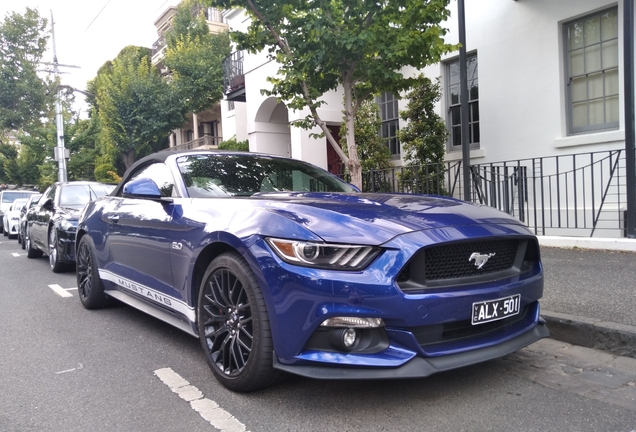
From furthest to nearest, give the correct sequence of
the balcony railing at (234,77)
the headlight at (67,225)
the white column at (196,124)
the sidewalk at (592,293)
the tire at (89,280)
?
the white column at (196,124)
the balcony railing at (234,77)
the headlight at (67,225)
the tire at (89,280)
the sidewalk at (592,293)

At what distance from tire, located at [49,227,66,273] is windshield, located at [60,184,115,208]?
0.66 m

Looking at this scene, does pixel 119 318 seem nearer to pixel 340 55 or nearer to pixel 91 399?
pixel 91 399

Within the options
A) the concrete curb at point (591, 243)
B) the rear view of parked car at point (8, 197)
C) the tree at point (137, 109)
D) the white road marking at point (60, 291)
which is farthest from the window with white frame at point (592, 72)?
the tree at point (137, 109)

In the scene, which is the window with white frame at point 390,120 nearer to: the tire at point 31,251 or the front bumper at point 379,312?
the tire at point 31,251

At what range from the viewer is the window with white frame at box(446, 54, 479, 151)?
32.7 ft

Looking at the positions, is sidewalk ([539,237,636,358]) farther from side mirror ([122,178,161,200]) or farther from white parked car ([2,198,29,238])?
white parked car ([2,198,29,238])

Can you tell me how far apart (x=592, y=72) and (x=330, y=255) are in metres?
7.28

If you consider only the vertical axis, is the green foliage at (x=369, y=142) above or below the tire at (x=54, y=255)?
above

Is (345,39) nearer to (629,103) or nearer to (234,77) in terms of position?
(629,103)

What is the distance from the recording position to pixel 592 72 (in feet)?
26.8

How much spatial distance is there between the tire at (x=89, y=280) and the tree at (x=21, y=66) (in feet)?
89.0

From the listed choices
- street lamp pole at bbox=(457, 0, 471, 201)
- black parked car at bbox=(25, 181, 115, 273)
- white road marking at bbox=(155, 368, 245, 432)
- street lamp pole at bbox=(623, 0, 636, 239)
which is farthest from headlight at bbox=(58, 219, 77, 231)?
street lamp pole at bbox=(623, 0, 636, 239)

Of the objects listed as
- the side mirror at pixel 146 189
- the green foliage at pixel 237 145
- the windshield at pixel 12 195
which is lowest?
the side mirror at pixel 146 189

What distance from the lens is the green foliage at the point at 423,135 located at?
31.5ft
